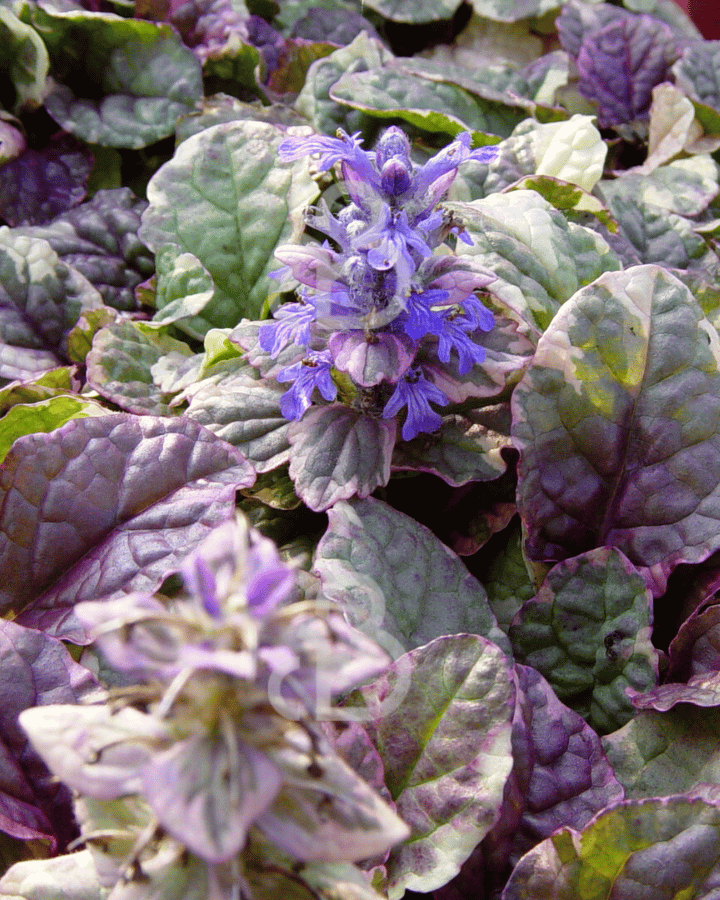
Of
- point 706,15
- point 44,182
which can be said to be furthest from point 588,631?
point 706,15

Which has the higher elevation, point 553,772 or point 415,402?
point 415,402

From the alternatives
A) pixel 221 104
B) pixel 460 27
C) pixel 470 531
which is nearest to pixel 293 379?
pixel 470 531

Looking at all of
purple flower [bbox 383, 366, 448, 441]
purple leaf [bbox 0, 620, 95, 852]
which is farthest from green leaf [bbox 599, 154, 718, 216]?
purple leaf [bbox 0, 620, 95, 852]

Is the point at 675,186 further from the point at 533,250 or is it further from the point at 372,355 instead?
the point at 372,355

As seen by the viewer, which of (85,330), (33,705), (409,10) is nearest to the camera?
(33,705)

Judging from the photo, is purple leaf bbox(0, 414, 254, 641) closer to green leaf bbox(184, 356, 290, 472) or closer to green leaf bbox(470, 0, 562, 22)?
green leaf bbox(184, 356, 290, 472)

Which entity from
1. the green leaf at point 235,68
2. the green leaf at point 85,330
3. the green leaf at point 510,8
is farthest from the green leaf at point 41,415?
the green leaf at point 510,8
